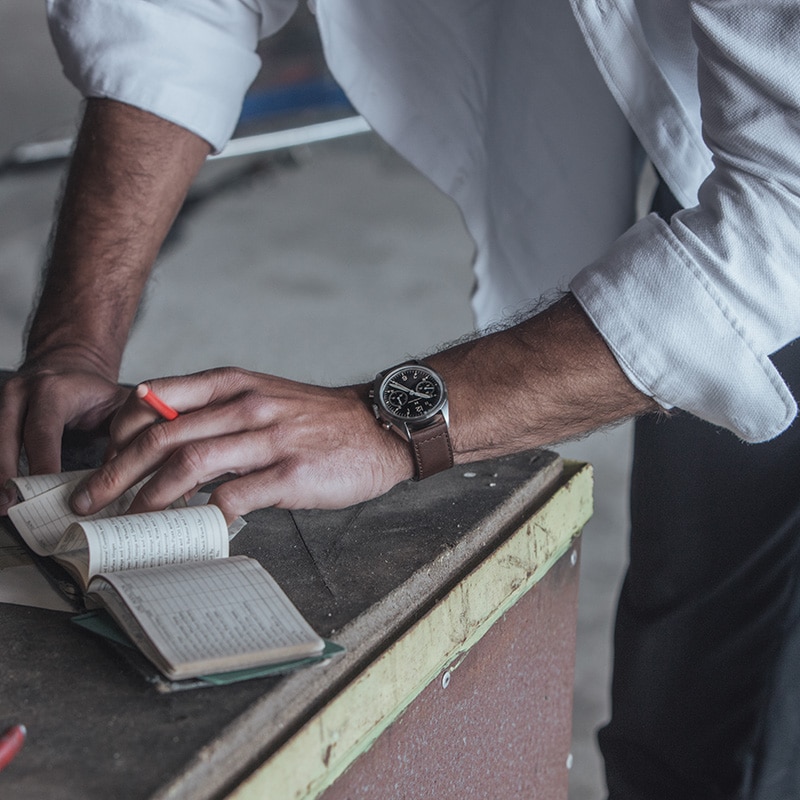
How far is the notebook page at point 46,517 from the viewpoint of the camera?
813mm

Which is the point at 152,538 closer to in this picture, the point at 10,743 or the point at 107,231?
the point at 10,743

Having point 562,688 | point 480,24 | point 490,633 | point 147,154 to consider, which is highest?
point 480,24

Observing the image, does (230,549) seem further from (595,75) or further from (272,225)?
(272,225)

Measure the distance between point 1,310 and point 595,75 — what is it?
274 centimetres

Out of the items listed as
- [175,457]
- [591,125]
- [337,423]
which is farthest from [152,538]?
[591,125]

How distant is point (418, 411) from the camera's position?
85cm

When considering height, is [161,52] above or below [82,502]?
above

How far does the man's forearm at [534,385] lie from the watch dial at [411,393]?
19mm

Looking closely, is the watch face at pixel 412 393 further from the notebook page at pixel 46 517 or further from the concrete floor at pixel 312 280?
the concrete floor at pixel 312 280

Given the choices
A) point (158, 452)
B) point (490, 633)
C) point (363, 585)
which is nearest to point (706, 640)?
point (490, 633)

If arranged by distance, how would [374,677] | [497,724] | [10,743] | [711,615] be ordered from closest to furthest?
[10,743] < [374,677] < [497,724] < [711,615]

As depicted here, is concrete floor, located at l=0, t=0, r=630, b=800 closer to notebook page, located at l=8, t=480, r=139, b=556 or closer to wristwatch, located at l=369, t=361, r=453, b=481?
wristwatch, located at l=369, t=361, r=453, b=481

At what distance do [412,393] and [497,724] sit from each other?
321 millimetres

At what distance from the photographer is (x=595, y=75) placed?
1.12m
